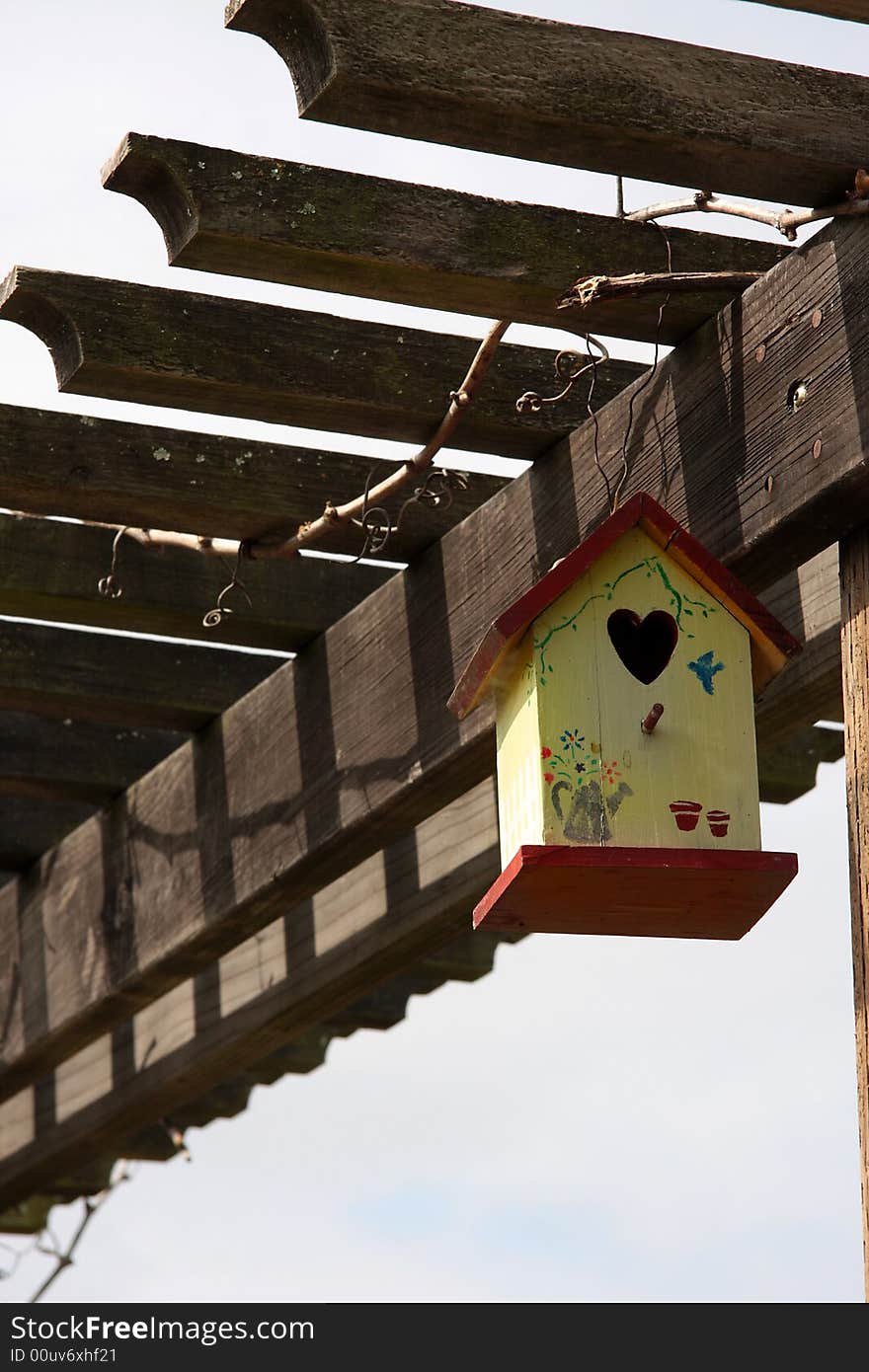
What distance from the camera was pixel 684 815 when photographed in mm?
2354

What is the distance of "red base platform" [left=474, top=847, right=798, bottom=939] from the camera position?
229 centimetres

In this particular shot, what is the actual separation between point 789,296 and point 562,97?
1.40 ft

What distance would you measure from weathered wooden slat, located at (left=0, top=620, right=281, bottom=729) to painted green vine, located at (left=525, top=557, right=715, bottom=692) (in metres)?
1.51

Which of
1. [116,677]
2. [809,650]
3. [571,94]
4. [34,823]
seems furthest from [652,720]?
[34,823]

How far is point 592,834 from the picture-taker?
2334mm

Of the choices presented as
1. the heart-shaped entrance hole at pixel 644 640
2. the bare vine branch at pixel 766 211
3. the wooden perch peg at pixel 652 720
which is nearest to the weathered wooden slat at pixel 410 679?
the bare vine branch at pixel 766 211

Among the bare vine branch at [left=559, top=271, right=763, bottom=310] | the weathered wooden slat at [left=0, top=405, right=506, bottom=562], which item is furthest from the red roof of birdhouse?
the weathered wooden slat at [left=0, top=405, right=506, bottom=562]

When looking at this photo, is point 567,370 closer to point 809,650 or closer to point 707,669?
point 809,650

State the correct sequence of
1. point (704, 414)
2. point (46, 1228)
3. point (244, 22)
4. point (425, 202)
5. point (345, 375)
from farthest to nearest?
point (46, 1228) < point (345, 375) < point (704, 414) < point (425, 202) < point (244, 22)

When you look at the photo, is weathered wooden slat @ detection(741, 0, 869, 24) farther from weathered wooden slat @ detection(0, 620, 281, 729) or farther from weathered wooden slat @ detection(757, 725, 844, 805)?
weathered wooden slat @ detection(757, 725, 844, 805)

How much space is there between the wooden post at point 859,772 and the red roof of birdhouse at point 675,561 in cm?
7

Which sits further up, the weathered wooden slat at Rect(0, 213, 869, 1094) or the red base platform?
the weathered wooden slat at Rect(0, 213, 869, 1094)
